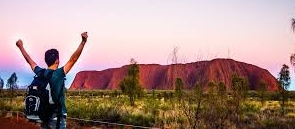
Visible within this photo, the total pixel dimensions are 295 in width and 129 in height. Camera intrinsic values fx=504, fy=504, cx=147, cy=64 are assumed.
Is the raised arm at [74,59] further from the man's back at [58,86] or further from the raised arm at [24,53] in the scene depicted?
the raised arm at [24,53]

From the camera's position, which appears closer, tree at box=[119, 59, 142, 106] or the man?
the man

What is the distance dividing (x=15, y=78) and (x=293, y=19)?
4923 cm

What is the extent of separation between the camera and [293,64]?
15.7m

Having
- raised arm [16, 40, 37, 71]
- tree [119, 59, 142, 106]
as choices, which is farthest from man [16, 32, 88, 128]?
tree [119, 59, 142, 106]

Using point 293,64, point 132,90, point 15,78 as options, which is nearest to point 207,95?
point 293,64

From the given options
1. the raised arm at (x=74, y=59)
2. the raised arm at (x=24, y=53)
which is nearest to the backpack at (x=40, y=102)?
the raised arm at (x=74, y=59)

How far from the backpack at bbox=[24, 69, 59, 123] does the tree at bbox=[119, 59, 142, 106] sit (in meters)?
40.4

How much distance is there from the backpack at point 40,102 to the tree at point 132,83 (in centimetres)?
4036

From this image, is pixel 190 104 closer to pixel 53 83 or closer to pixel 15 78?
pixel 53 83

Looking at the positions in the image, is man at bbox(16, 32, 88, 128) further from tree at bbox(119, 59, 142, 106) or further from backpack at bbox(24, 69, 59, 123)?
tree at bbox(119, 59, 142, 106)

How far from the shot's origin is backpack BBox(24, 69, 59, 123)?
428cm

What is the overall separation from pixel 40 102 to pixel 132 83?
4122 cm

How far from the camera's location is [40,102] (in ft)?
14.1

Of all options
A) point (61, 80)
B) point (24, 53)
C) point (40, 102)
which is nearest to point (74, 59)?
point (61, 80)
